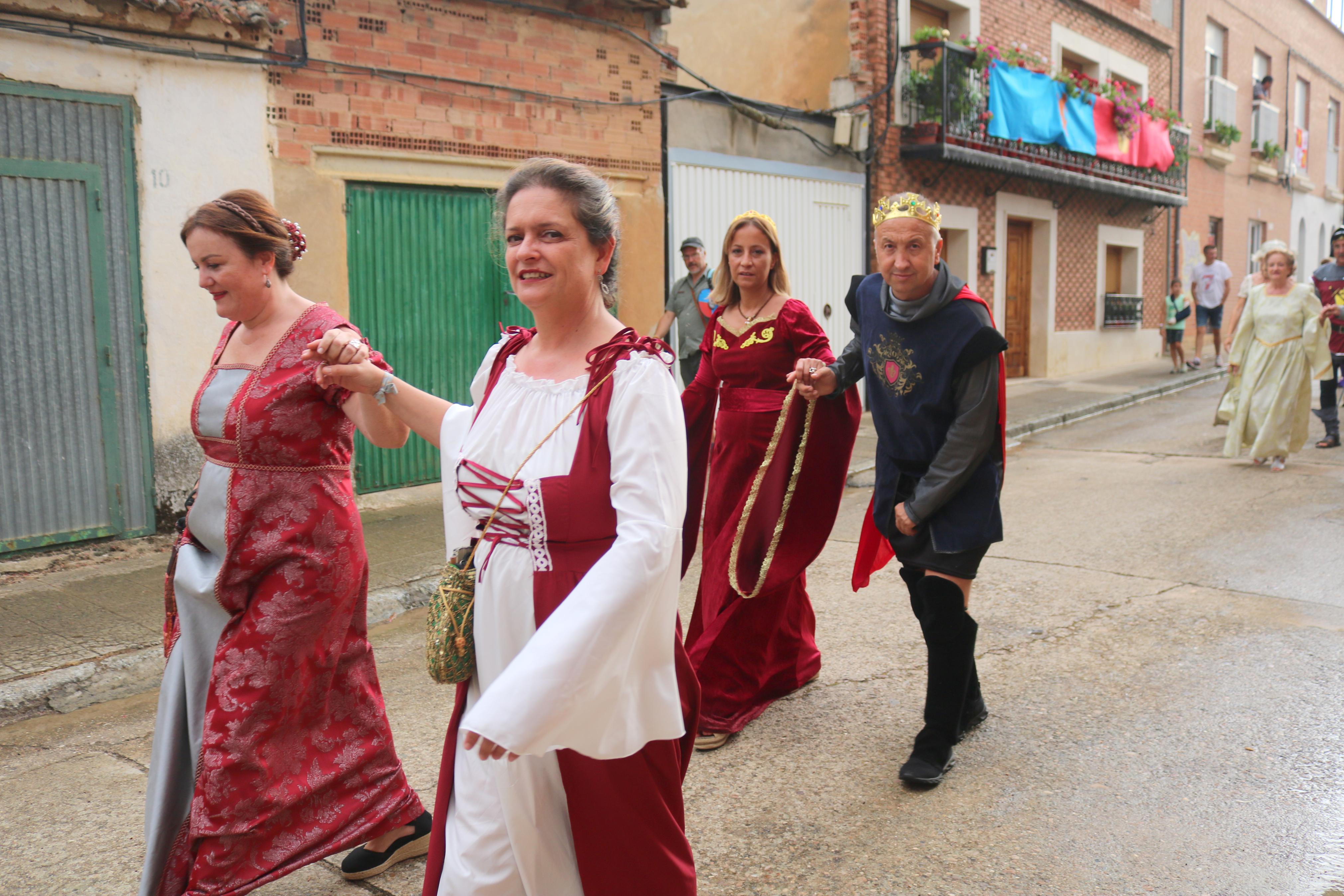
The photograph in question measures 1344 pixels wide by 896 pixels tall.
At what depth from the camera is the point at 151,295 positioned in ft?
23.0

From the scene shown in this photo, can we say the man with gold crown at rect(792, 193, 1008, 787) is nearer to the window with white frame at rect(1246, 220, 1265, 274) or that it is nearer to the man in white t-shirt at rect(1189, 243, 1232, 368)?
the man in white t-shirt at rect(1189, 243, 1232, 368)

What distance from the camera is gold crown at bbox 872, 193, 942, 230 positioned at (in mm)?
3645

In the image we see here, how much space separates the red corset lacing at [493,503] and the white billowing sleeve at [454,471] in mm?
21

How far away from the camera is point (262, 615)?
289cm

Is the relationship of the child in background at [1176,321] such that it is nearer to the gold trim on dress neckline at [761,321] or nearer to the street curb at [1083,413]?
the street curb at [1083,413]

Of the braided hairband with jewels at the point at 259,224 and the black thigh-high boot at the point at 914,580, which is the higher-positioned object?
the braided hairband with jewels at the point at 259,224

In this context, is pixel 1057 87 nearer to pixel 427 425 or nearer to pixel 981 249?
pixel 981 249

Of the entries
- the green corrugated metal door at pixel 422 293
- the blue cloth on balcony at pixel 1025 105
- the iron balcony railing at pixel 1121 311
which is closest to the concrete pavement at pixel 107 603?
the green corrugated metal door at pixel 422 293

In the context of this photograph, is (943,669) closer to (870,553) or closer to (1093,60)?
(870,553)

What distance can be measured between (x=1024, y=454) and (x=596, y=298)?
9310 mm

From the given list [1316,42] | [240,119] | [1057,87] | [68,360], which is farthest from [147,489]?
[1316,42]

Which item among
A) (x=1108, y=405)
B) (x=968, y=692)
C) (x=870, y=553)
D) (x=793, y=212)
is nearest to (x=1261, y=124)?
(x=1108, y=405)

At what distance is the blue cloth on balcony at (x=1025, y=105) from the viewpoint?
48.4 feet

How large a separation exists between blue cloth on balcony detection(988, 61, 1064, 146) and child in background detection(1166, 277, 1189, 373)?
137 inches
